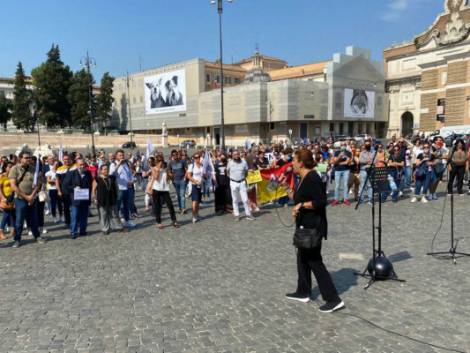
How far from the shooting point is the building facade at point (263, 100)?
222 ft

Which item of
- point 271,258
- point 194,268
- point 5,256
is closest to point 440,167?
point 271,258

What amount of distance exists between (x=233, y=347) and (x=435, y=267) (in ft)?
12.5

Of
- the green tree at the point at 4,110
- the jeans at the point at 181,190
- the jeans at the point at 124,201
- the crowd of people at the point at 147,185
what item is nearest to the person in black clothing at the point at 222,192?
the crowd of people at the point at 147,185

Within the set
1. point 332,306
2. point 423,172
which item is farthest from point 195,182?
point 423,172

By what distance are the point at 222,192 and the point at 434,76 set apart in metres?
68.1

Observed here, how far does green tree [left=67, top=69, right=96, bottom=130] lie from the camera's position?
A: 74125 mm

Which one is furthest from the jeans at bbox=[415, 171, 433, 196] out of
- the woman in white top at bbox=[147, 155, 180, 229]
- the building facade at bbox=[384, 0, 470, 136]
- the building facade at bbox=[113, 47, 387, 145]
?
the building facade at bbox=[384, 0, 470, 136]

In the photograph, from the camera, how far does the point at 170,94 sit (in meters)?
84.2

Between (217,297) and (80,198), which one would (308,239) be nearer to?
(217,297)

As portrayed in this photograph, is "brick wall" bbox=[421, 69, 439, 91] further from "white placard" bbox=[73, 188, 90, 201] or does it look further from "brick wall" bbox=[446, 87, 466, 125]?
"white placard" bbox=[73, 188, 90, 201]

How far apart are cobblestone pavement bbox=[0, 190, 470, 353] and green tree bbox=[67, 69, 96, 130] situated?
72.5 metres

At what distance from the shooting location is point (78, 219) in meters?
8.94

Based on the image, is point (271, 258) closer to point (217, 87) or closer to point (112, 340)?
point (112, 340)

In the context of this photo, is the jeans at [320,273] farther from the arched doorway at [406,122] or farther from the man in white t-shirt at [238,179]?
the arched doorway at [406,122]
